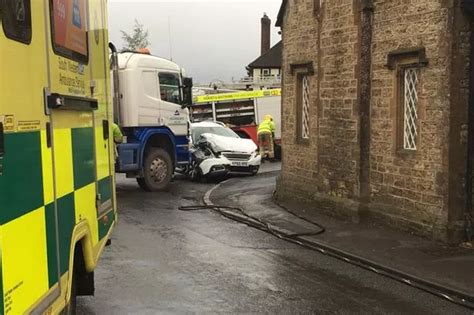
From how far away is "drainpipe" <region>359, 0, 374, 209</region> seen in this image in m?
10.6

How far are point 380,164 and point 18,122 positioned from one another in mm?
8226

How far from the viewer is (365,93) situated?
1076 cm

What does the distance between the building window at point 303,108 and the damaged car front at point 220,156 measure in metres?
5.10

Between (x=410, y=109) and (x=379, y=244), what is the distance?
2320 mm

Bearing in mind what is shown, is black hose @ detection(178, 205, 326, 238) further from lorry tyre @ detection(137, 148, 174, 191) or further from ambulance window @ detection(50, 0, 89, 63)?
ambulance window @ detection(50, 0, 89, 63)

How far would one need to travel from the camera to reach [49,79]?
3625 mm

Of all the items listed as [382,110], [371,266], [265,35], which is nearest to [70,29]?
[371,266]

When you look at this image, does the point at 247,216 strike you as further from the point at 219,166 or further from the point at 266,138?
the point at 266,138

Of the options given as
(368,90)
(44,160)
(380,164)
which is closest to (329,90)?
(368,90)

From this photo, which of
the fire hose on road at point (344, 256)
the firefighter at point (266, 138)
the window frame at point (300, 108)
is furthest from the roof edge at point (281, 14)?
the firefighter at point (266, 138)

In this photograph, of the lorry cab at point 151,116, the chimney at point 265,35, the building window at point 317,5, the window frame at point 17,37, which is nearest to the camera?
the window frame at point 17,37

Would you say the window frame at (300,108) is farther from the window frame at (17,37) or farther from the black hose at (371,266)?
the window frame at (17,37)

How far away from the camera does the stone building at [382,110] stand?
8.84 m

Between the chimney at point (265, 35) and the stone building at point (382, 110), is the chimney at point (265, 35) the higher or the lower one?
the higher one
